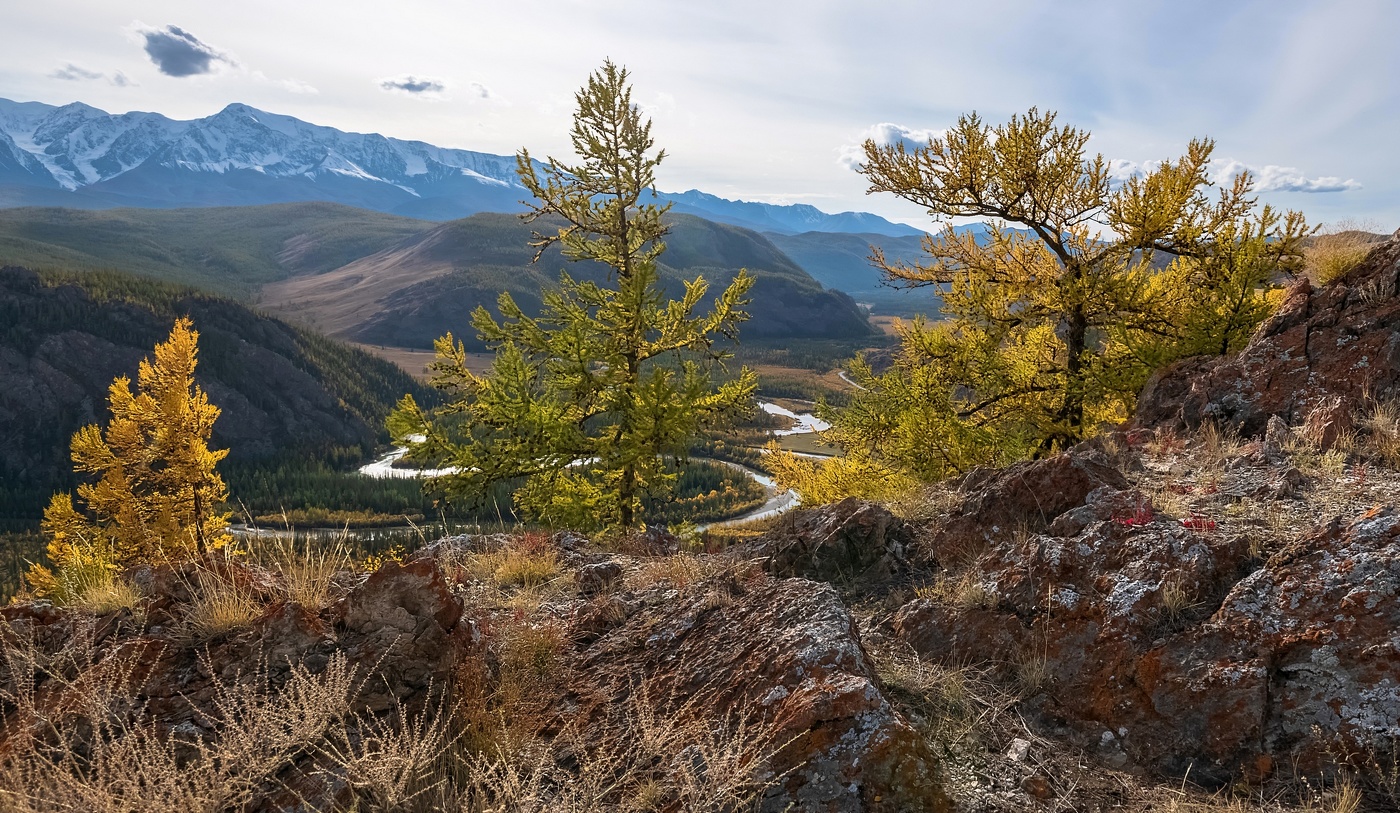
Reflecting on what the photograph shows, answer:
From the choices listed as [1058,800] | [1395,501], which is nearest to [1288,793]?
[1058,800]

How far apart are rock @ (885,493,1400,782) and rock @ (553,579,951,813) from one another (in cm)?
119

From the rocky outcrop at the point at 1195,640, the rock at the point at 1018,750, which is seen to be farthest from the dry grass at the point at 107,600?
the rock at the point at 1018,750

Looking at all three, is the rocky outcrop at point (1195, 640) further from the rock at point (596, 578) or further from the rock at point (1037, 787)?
the rock at point (596, 578)

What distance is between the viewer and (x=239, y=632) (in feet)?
14.4

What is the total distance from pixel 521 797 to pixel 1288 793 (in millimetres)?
3835

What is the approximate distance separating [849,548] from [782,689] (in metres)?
3.22

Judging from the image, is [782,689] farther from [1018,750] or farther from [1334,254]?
[1334,254]

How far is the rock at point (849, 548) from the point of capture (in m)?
6.76

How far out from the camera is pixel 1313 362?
8.13 meters

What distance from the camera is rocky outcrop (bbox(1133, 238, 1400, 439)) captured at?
7.45 metres

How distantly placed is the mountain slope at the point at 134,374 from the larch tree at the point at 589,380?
102829 millimetres

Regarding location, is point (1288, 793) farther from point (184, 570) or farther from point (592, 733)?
point (184, 570)

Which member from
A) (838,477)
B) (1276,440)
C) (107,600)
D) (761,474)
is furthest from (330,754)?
(761,474)

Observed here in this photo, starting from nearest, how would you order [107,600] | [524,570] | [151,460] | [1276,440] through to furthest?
[107,600], [1276,440], [524,570], [151,460]
